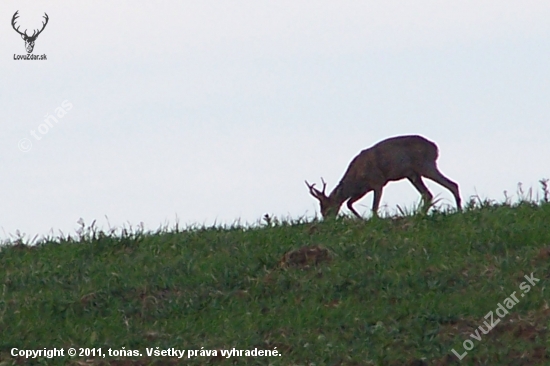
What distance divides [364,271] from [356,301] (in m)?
0.49

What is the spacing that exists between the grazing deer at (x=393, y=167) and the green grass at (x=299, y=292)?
169 inches

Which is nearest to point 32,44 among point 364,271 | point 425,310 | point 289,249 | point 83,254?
point 83,254

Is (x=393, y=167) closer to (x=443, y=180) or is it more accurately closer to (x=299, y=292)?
(x=443, y=180)

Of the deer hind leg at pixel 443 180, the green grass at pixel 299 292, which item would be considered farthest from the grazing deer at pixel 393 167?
the green grass at pixel 299 292

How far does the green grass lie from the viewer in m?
7.31

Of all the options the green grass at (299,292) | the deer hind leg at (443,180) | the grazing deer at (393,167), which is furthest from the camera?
the grazing deer at (393,167)

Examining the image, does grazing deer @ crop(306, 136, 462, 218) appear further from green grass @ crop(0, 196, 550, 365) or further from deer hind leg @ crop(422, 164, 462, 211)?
green grass @ crop(0, 196, 550, 365)

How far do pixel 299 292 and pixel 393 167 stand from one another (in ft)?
21.7

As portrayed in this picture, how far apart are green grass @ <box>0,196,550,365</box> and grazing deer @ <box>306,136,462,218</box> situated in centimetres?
430

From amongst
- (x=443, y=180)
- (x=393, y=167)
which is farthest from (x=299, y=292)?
(x=393, y=167)

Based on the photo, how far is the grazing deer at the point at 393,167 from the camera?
14.4 m

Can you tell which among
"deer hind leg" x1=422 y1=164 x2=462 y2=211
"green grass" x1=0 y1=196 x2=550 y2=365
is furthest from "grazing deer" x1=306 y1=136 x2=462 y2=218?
"green grass" x1=0 y1=196 x2=550 y2=365

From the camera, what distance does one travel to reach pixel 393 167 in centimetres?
1463

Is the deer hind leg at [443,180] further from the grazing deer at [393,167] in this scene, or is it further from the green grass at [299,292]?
the green grass at [299,292]
